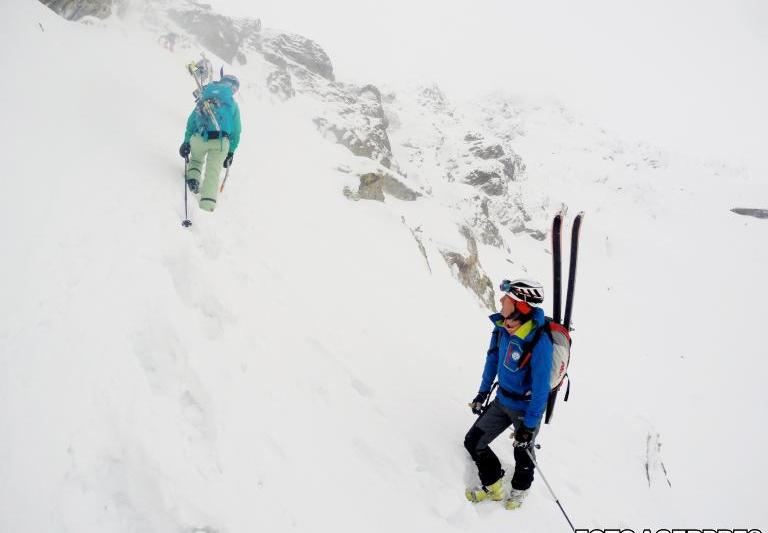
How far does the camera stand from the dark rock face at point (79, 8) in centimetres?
1295

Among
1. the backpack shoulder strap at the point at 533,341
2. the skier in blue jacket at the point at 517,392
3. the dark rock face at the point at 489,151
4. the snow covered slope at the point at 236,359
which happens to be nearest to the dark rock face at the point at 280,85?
the snow covered slope at the point at 236,359

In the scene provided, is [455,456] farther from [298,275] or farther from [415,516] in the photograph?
[298,275]

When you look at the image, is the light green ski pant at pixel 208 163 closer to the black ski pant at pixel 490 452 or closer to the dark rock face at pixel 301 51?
the black ski pant at pixel 490 452

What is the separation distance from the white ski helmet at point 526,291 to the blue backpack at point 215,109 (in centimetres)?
549

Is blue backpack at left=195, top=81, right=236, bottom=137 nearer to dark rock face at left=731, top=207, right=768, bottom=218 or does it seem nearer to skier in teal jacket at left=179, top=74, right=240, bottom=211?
skier in teal jacket at left=179, top=74, right=240, bottom=211

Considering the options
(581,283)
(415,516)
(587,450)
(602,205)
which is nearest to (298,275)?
(415,516)

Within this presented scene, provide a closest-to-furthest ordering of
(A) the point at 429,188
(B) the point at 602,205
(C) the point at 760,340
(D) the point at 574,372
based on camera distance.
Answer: (D) the point at 574,372, (C) the point at 760,340, (A) the point at 429,188, (B) the point at 602,205

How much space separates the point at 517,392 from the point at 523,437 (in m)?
0.47

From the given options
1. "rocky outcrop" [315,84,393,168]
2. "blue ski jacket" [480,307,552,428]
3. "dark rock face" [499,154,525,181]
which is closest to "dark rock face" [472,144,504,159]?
"dark rock face" [499,154,525,181]

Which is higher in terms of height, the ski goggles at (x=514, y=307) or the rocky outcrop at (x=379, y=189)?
the ski goggles at (x=514, y=307)

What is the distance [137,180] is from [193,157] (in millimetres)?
1038

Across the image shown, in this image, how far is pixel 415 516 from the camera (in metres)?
4.02

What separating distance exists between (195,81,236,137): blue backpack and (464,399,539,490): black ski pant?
6.14m

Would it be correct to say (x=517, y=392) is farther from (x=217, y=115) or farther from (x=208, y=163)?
(x=217, y=115)
